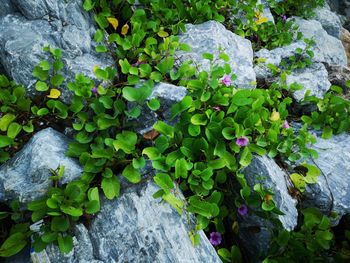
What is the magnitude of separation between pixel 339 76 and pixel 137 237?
11.9ft

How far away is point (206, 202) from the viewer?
252 cm

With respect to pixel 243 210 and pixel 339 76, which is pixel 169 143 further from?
pixel 339 76

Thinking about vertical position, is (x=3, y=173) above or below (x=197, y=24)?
below

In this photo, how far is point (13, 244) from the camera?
96.3 inches

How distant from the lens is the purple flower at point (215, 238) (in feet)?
9.32

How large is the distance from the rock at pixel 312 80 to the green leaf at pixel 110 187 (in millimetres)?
2462

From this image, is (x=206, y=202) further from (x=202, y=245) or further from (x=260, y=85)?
(x=260, y=85)

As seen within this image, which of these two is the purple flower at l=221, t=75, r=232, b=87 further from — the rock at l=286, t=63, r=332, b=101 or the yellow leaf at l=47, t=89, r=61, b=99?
the yellow leaf at l=47, t=89, r=61, b=99

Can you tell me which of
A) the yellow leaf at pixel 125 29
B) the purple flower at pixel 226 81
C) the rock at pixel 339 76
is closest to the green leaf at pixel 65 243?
the purple flower at pixel 226 81

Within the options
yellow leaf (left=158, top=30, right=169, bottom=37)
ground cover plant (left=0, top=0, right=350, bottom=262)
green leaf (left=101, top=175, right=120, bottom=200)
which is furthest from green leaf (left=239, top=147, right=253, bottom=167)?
yellow leaf (left=158, top=30, right=169, bottom=37)

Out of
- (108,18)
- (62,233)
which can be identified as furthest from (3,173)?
(108,18)

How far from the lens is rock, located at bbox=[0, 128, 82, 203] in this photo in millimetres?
2561

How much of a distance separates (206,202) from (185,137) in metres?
0.65

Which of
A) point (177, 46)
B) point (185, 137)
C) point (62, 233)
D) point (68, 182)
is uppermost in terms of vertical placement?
point (177, 46)
